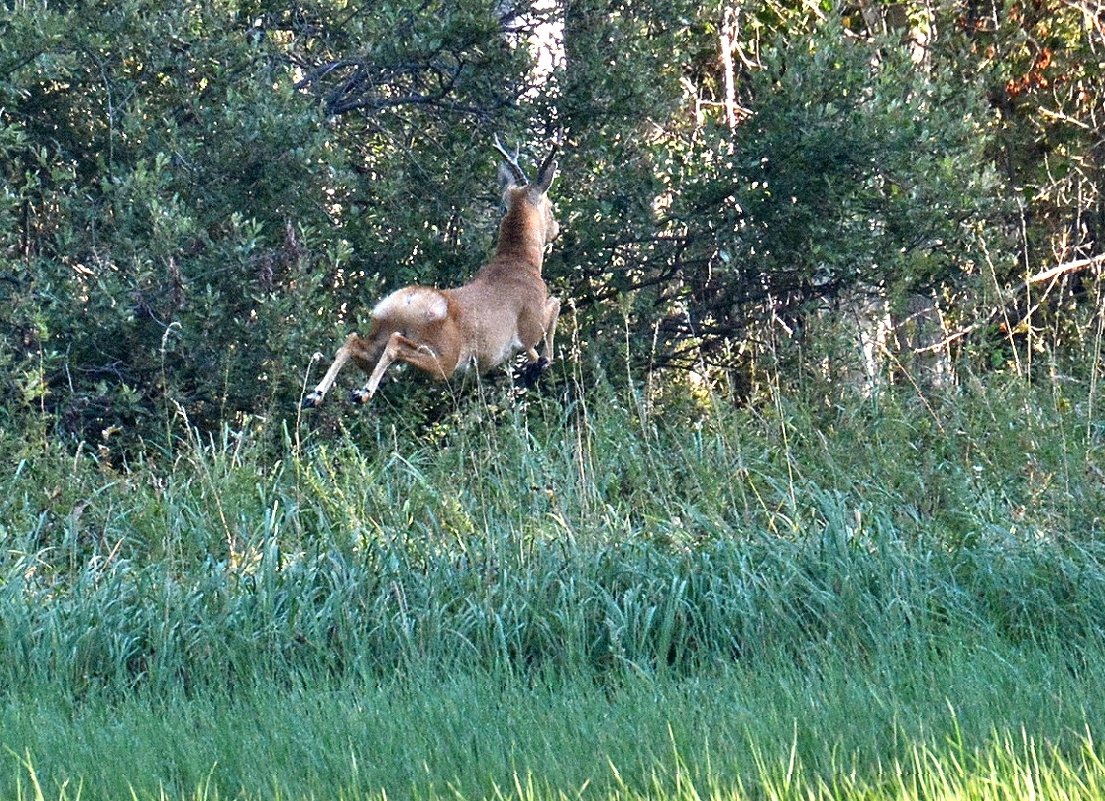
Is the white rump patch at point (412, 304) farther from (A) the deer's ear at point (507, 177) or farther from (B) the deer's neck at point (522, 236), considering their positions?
(A) the deer's ear at point (507, 177)

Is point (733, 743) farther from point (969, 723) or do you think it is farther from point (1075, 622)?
point (1075, 622)

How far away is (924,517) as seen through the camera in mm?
7785

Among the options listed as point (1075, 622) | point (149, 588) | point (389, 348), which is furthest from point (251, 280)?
point (1075, 622)

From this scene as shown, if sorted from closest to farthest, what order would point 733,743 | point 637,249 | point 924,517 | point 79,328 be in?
point 733,743 → point 924,517 → point 79,328 → point 637,249

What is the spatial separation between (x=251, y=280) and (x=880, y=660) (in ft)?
16.9

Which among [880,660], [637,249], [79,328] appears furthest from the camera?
[637,249]

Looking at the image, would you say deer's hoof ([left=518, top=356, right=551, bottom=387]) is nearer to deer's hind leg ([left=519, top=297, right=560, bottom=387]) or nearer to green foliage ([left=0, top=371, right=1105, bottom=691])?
deer's hind leg ([left=519, top=297, right=560, bottom=387])

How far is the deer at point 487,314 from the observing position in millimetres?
9680

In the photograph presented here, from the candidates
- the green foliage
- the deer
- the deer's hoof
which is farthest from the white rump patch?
the deer's hoof

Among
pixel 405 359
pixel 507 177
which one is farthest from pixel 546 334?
pixel 405 359

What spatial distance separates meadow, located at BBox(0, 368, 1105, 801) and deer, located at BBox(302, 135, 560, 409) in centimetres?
55

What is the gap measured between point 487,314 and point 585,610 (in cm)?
386

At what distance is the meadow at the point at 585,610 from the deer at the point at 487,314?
55 cm

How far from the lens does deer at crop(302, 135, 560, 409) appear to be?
968 centimetres
